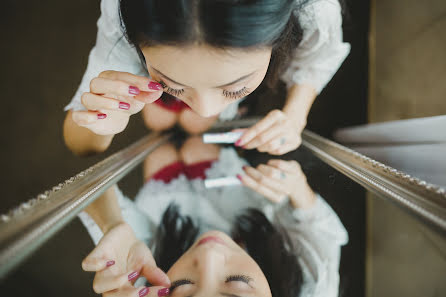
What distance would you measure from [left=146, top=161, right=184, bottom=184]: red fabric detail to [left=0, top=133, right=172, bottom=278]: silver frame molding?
93 millimetres

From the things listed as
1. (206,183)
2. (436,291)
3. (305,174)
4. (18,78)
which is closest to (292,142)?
(305,174)

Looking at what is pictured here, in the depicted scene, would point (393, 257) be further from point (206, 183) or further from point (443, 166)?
point (206, 183)

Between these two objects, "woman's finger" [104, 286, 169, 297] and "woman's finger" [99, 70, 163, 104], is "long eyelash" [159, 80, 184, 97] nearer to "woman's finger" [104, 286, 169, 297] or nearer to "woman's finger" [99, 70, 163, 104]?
"woman's finger" [99, 70, 163, 104]

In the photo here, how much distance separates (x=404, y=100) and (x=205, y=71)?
1.46 feet

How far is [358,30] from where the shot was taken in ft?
1.92

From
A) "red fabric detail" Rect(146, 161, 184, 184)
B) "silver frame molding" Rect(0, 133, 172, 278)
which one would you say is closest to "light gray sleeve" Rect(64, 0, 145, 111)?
"silver frame molding" Rect(0, 133, 172, 278)

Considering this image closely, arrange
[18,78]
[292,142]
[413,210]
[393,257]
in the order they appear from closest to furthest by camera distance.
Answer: [413,210]
[393,257]
[292,142]
[18,78]

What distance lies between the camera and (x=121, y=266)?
1.15 feet

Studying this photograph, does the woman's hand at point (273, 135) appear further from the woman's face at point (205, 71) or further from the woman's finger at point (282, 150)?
the woman's face at point (205, 71)

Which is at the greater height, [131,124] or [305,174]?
[131,124]

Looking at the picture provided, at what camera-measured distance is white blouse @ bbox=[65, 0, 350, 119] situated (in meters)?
0.41

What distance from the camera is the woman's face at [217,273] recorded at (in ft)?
1.19

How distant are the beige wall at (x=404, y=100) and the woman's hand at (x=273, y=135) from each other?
175 millimetres

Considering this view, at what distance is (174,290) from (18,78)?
71 cm
